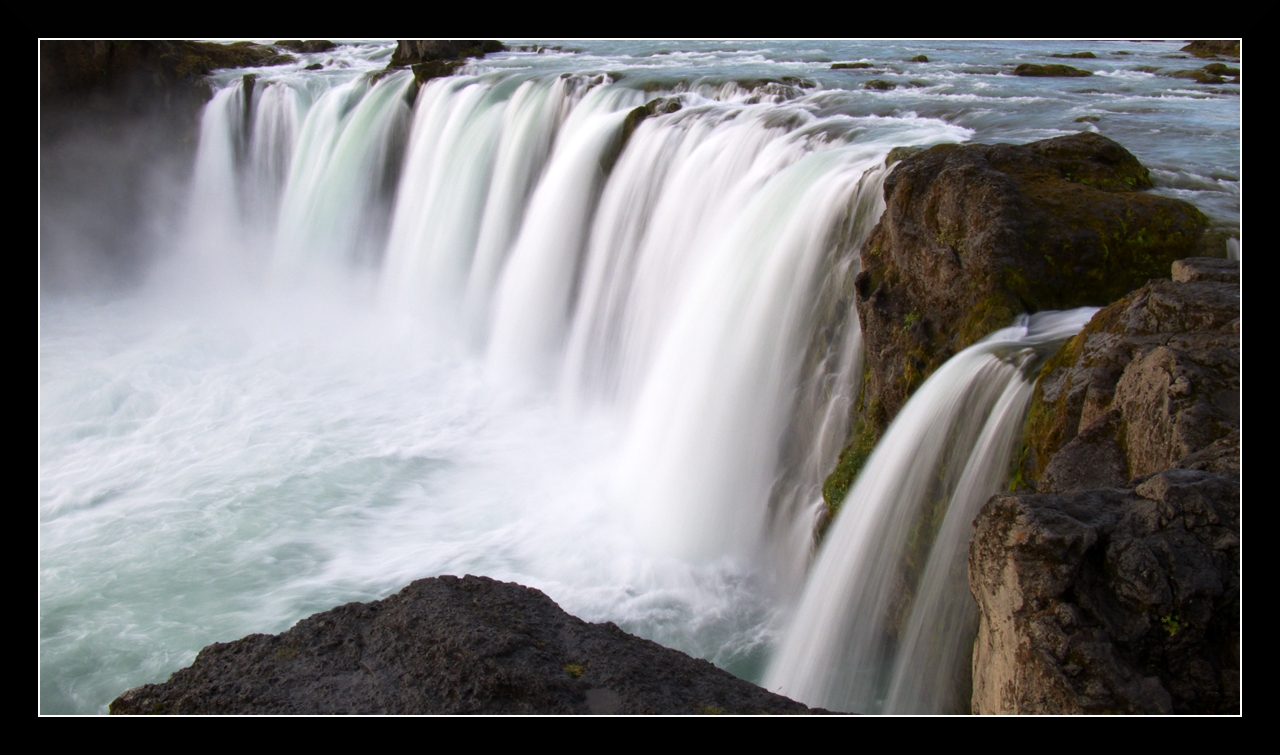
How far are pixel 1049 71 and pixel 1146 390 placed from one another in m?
9.81

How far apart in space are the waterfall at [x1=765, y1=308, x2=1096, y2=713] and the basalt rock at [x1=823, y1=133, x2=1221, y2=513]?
1.00ft

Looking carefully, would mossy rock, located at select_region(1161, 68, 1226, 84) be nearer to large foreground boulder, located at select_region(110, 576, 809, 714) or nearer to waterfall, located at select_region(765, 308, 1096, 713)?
waterfall, located at select_region(765, 308, 1096, 713)

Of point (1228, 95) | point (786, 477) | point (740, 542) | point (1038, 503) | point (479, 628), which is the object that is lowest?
point (740, 542)

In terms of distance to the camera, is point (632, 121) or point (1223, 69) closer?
point (1223, 69)

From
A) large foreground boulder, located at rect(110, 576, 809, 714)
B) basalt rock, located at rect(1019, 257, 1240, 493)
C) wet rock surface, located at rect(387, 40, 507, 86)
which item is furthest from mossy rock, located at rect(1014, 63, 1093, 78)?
large foreground boulder, located at rect(110, 576, 809, 714)

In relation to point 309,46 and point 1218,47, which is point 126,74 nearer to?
point 309,46

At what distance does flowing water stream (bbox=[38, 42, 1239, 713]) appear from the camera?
218 inches

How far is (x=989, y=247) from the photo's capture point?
5.52 metres

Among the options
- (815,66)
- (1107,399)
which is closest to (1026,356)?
(1107,399)

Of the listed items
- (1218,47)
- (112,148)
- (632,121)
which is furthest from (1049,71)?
(112,148)

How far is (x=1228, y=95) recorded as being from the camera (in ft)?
24.6
